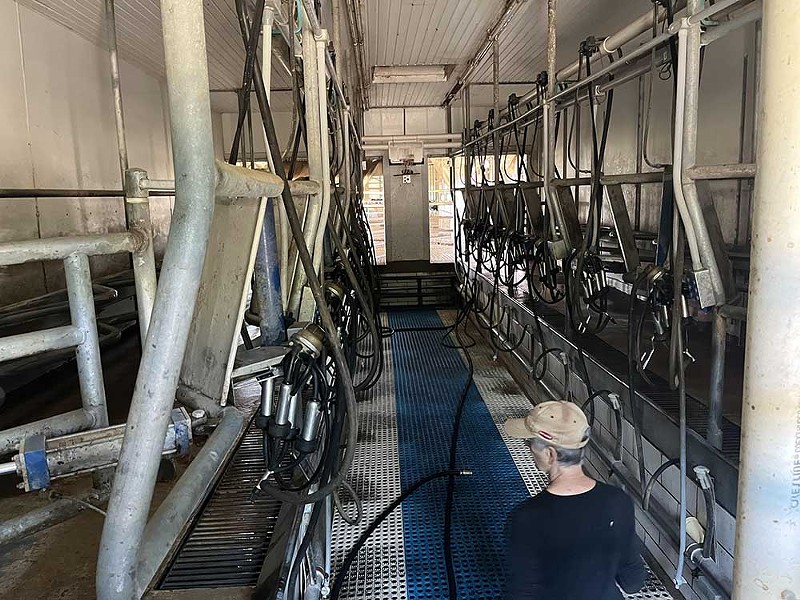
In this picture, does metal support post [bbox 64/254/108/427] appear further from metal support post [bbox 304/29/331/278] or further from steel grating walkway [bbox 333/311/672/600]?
steel grating walkway [bbox 333/311/672/600]

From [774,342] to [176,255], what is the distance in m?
1.07

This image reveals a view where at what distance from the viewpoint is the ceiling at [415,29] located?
14.0 ft

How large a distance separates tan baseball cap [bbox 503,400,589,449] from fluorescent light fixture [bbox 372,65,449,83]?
18.9 ft

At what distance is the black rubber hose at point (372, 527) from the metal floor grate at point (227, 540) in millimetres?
429

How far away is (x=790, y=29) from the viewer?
1.00 meters

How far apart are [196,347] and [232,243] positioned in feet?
0.94

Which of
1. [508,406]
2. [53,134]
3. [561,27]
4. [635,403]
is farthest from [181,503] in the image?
[561,27]

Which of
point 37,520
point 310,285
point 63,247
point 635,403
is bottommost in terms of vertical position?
point 37,520

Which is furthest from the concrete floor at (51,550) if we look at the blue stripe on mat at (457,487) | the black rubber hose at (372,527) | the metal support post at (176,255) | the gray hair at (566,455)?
the gray hair at (566,455)

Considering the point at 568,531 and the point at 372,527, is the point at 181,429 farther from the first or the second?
the point at 372,527

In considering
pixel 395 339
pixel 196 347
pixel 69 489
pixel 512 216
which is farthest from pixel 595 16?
pixel 69 489

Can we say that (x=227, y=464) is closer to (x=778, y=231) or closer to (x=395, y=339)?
(x=778, y=231)

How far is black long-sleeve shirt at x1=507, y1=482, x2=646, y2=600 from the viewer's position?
4.12ft

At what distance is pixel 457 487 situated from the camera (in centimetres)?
268
